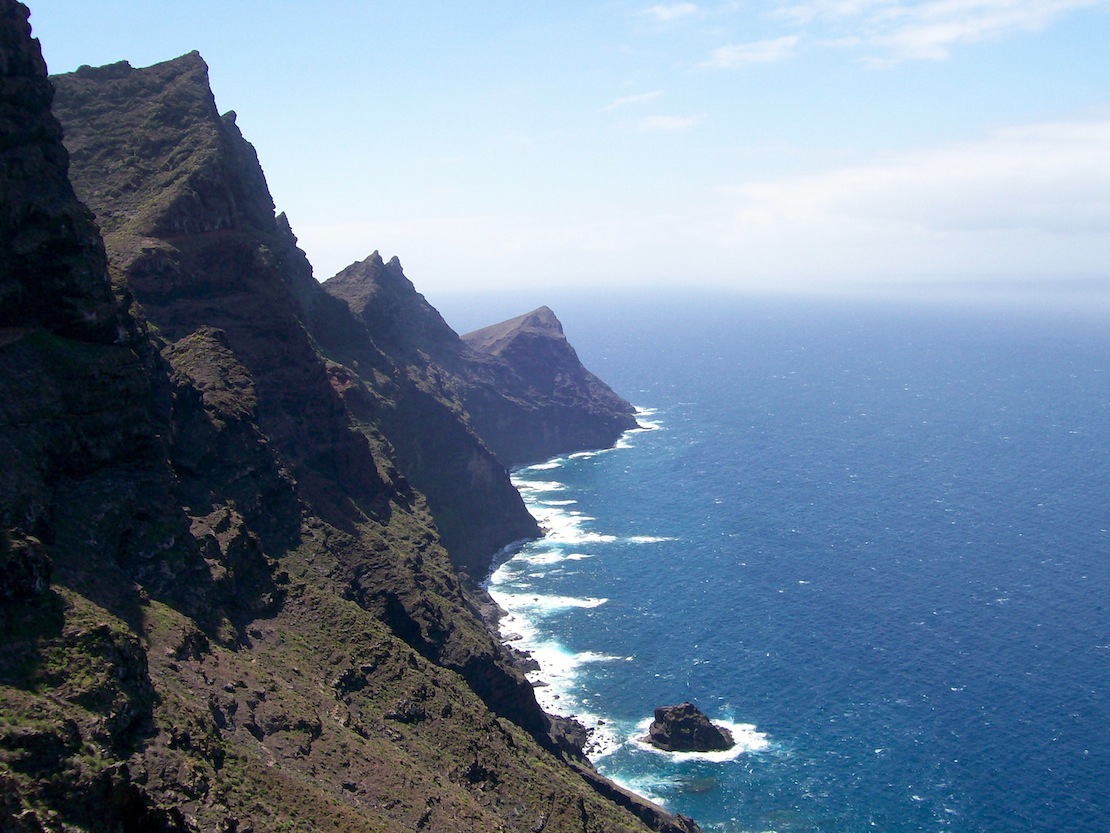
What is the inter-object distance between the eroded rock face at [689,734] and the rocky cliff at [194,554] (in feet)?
51.2

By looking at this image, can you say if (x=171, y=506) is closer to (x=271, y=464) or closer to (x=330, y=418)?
(x=271, y=464)

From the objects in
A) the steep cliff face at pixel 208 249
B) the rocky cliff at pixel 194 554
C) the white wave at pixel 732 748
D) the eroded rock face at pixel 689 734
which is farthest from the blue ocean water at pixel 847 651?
the steep cliff face at pixel 208 249

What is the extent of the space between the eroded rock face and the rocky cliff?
1562 centimetres

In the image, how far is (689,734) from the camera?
355 feet

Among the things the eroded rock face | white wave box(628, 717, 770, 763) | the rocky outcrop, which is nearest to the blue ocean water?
white wave box(628, 717, 770, 763)

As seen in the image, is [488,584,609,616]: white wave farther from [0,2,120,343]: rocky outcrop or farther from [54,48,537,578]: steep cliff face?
[0,2,120,343]: rocky outcrop

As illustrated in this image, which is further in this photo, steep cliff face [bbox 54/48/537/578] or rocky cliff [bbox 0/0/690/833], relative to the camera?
steep cliff face [bbox 54/48/537/578]

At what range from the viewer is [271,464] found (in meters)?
92.0

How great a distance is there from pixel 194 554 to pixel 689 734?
6274 cm

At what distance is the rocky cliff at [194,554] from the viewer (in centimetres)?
4706

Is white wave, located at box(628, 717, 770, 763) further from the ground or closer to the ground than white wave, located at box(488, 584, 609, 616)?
closer to the ground

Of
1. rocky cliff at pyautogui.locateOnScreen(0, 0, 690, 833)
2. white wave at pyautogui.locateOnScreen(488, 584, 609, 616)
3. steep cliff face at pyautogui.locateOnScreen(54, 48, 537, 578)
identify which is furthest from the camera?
white wave at pyautogui.locateOnScreen(488, 584, 609, 616)

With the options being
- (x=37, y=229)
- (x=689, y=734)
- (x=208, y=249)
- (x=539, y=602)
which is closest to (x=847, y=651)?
(x=689, y=734)

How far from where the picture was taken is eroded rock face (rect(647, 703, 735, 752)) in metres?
108
